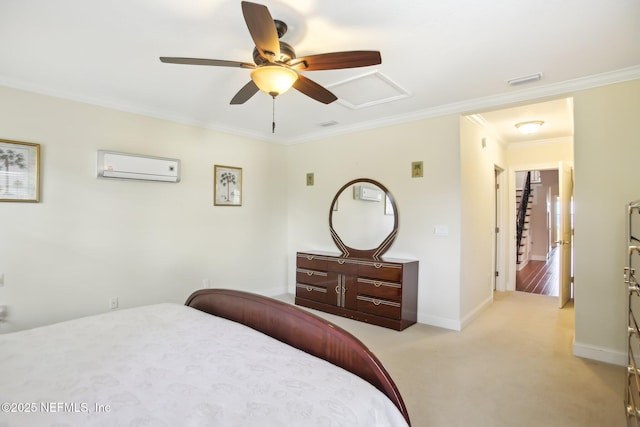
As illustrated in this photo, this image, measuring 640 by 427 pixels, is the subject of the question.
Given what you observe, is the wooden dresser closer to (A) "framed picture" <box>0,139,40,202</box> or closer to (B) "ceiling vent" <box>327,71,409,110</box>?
(B) "ceiling vent" <box>327,71,409,110</box>

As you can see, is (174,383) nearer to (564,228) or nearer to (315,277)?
(315,277)

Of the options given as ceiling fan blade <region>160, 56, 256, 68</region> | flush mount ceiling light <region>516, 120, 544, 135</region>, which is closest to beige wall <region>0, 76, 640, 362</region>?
flush mount ceiling light <region>516, 120, 544, 135</region>

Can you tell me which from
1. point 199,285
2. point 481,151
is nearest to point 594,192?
point 481,151

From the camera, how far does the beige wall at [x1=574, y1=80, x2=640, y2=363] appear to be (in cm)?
268

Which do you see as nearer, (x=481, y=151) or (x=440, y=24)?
(x=440, y=24)

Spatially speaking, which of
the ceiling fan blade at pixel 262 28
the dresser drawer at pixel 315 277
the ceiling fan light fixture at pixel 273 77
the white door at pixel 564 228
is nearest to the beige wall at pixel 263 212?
the dresser drawer at pixel 315 277

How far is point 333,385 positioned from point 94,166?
332 centimetres

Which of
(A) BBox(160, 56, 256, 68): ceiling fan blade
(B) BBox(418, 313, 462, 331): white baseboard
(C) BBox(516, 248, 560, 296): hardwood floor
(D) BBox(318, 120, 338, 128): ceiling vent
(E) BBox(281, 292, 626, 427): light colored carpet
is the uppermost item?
(D) BBox(318, 120, 338, 128): ceiling vent

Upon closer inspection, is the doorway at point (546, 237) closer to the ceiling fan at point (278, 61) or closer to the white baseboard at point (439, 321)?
the white baseboard at point (439, 321)

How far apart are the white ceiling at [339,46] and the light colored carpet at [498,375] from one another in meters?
2.37

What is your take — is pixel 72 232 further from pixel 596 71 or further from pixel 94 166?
pixel 596 71

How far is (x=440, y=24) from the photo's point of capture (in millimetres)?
2021

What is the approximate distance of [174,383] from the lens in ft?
3.88

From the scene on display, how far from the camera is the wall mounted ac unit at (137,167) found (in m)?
3.27
